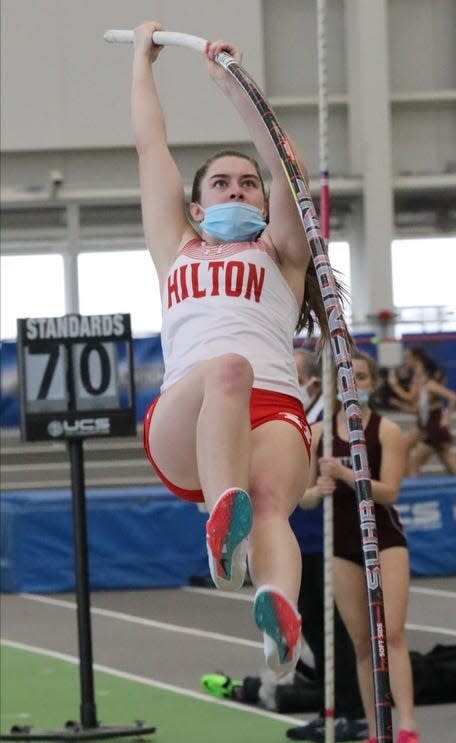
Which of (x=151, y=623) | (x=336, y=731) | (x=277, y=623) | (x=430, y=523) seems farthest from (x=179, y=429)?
(x=430, y=523)

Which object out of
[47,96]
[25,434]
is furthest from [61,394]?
[47,96]

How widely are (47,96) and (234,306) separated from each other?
43.3ft

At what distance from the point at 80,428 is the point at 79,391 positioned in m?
0.15

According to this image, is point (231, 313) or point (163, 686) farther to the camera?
point (163, 686)

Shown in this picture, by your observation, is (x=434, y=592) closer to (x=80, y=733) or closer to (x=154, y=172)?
(x=80, y=733)

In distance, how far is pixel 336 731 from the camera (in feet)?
20.4

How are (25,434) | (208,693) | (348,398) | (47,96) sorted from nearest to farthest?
(348,398)
(25,434)
(208,693)
(47,96)

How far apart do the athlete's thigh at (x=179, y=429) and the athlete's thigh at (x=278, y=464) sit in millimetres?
151

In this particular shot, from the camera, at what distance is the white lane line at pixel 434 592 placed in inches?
372

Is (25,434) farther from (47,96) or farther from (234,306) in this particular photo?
(47,96)

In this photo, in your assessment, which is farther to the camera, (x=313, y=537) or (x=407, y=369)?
(x=407, y=369)

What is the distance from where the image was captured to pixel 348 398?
3266mm

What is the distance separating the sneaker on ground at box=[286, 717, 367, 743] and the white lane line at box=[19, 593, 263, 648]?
6.23 ft

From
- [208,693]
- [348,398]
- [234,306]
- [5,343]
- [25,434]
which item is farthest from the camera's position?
[5,343]
